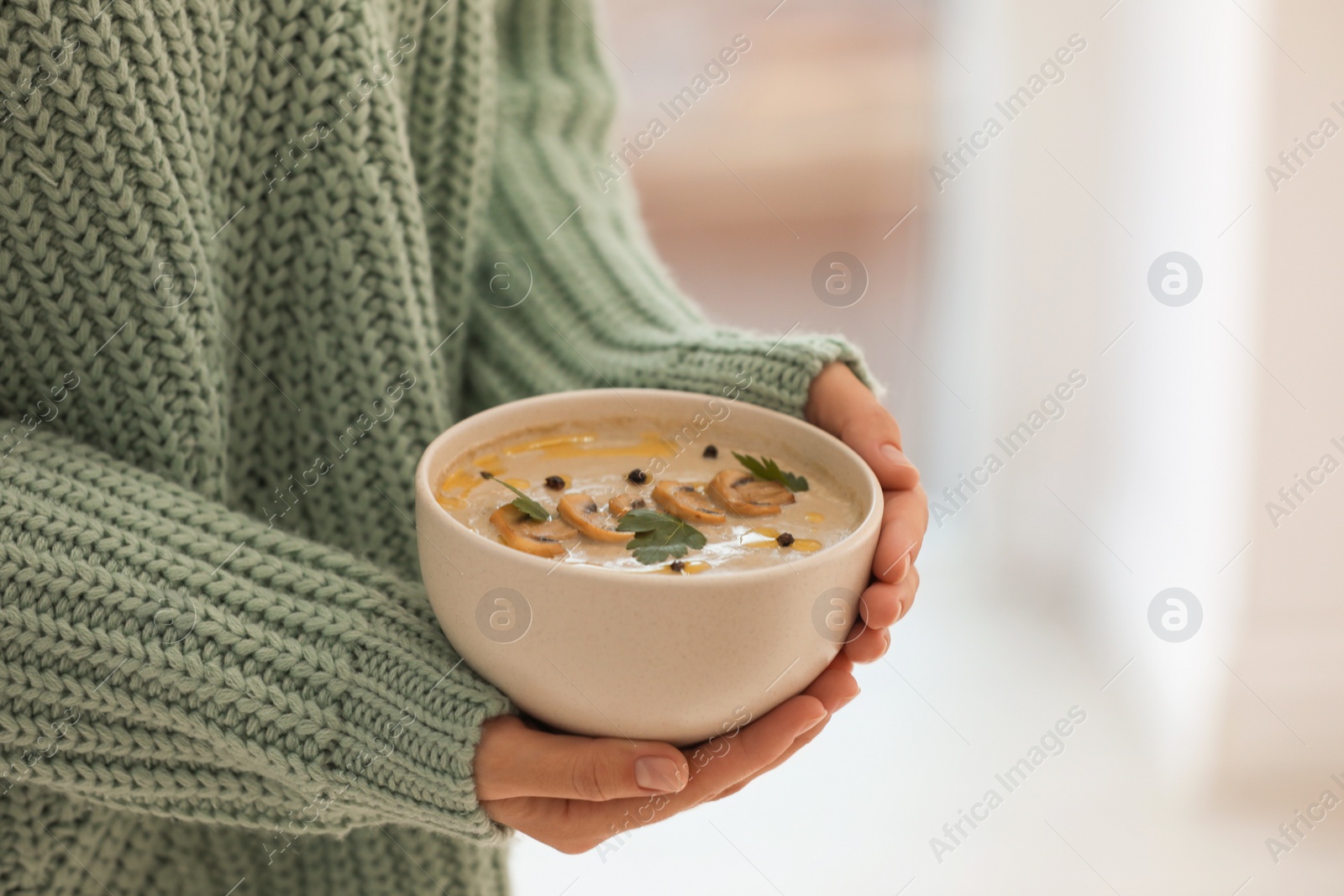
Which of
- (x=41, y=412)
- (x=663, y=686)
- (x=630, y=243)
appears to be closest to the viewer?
(x=663, y=686)

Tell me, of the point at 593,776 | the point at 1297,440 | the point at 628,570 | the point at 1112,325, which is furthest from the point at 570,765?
Answer: the point at 1112,325

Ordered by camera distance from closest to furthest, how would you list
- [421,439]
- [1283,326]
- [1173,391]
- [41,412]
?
1. [41,412]
2. [421,439]
3. [1283,326]
4. [1173,391]

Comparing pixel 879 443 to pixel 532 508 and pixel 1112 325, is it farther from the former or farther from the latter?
pixel 1112 325

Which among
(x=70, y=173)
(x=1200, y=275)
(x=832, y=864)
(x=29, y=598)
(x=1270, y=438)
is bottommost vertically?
(x=832, y=864)

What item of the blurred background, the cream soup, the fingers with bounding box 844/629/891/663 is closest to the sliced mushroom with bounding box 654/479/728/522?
the cream soup

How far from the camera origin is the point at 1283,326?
1.54 meters

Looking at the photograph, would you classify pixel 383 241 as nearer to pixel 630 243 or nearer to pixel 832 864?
pixel 630 243

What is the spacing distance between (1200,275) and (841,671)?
51.0 inches

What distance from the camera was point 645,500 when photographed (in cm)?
65

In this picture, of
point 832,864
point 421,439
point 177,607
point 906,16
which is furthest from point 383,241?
point 906,16

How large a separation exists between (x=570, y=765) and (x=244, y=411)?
392 millimetres

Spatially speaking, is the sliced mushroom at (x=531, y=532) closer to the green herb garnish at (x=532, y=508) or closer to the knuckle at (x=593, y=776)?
the green herb garnish at (x=532, y=508)

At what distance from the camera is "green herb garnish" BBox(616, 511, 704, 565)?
0.58m

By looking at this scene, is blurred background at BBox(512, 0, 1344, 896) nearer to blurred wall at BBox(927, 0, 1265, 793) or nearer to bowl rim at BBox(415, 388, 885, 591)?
blurred wall at BBox(927, 0, 1265, 793)
